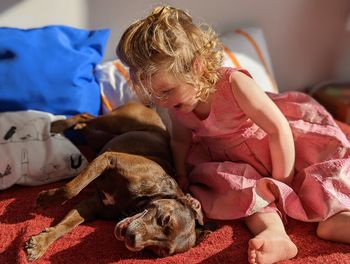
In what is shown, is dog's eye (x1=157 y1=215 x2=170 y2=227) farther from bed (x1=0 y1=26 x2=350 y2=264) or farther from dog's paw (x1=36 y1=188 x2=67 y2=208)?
dog's paw (x1=36 y1=188 x2=67 y2=208)

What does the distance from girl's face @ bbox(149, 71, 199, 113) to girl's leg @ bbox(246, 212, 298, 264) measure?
406 mm

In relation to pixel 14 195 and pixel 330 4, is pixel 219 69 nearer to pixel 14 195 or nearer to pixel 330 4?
pixel 14 195

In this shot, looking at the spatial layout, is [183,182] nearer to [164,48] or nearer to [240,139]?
[240,139]

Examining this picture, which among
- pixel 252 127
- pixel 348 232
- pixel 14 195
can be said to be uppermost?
pixel 252 127

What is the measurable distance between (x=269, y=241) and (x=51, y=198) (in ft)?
2.04

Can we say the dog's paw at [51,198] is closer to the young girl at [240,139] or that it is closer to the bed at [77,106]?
the bed at [77,106]

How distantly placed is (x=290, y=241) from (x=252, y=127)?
1.43ft

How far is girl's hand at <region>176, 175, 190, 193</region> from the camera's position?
5.53ft

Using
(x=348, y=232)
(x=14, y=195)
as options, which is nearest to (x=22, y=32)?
(x=14, y=195)

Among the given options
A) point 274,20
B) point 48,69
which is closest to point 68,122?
point 48,69

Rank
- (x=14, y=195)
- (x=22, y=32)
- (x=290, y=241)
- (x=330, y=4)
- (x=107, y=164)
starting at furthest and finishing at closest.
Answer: (x=330, y=4), (x=22, y=32), (x=14, y=195), (x=107, y=164), (x=290, y=241)

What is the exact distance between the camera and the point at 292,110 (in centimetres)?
172

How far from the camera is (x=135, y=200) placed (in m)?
1.49

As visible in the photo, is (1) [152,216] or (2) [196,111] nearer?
(1) [152,216]
